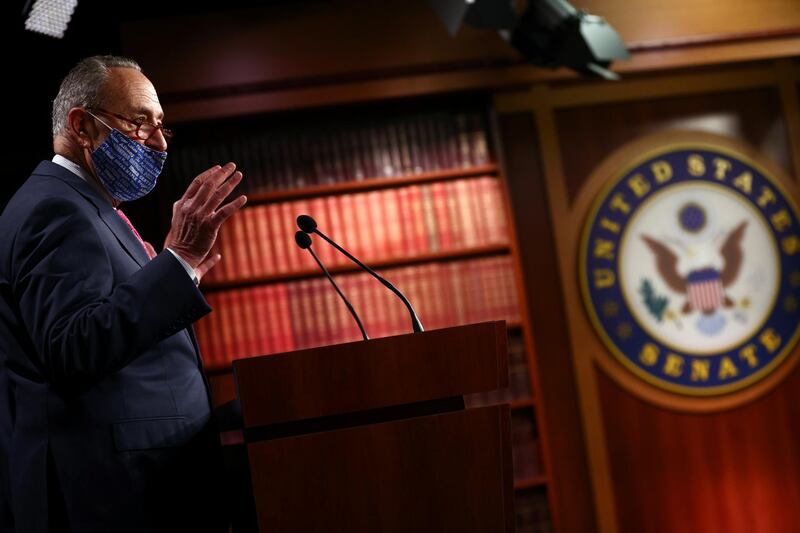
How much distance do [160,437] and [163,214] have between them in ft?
8.45

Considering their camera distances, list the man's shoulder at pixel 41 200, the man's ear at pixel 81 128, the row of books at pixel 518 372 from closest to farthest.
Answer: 1. the man's shoulder at pixel 41 200
2. the man's ear at pixel 81 128
3. the row of books at pixel 518 372

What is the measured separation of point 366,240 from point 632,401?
1.47 meters

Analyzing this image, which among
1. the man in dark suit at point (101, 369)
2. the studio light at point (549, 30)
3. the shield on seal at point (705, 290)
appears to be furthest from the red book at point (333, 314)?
the man in dark suit at point (101, 369)

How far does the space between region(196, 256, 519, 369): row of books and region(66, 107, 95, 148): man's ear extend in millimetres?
2242

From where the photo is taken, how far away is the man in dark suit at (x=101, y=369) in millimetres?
1479

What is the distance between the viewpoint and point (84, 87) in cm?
180

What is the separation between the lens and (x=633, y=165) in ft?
14.5

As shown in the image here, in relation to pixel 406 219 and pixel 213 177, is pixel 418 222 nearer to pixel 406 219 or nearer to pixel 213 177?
pixel 406 219

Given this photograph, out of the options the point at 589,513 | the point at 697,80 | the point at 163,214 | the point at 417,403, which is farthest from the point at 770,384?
the point at 417,403

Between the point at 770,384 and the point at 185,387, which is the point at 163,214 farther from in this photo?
the point at 770,384

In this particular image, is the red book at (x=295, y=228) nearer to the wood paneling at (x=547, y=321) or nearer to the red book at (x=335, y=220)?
the red book at (x=335, y=220)

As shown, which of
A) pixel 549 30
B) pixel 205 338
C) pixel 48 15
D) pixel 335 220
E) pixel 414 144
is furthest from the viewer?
pixel 414 144

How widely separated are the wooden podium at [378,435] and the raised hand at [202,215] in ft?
0.72

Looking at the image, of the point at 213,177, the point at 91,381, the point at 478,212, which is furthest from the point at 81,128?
the point at 478,212
